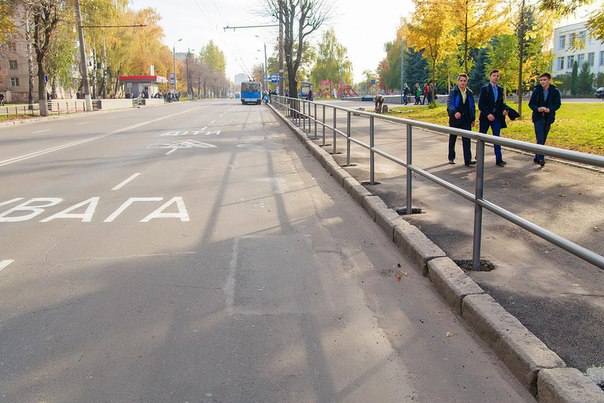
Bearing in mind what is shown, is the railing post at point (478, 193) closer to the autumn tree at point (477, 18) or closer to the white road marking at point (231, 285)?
the white road marking at point (231, 285)

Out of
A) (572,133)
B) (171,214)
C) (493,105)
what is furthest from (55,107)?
(171,214)

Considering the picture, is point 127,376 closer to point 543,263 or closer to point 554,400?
point 554,400

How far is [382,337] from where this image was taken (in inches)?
151

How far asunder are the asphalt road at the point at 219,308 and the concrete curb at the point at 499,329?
9cm

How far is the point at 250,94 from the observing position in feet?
226

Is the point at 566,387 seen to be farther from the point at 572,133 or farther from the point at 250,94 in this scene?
the point at 250,94

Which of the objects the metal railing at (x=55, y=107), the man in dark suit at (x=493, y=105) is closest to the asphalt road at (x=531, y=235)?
the man in dark suit at (x=493, y=105)

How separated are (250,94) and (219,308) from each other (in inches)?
2601

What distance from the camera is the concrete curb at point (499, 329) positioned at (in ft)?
9.45

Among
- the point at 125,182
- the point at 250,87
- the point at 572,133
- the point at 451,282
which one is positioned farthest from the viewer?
the point at 250,87

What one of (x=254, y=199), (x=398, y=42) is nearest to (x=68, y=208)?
(x=254, y=199)

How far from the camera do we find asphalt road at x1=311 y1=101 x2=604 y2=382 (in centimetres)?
366

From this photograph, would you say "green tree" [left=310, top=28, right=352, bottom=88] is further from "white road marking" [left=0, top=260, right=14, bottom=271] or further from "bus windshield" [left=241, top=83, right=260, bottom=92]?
"white road marking" [left=0, top=260, right=14, bottom=271]

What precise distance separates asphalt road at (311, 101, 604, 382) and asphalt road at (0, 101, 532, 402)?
1.49ft
